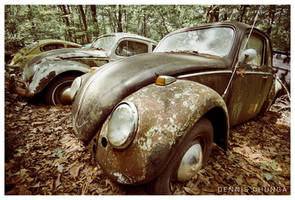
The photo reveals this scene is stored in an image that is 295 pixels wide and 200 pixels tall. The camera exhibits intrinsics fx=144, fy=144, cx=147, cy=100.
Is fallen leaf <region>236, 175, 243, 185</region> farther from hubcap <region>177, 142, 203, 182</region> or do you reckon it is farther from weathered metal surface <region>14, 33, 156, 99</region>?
weathered metal surface <region>14, 33, 156, 99</region>

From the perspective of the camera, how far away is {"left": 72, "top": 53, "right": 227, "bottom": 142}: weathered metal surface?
1265 millimetres

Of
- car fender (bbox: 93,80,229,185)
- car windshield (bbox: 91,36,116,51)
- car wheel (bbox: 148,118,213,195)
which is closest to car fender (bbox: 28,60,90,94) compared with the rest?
car windshield (bbox: 91,36,116,51)

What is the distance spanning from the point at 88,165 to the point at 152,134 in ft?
3.43

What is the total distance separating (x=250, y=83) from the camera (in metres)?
2.17

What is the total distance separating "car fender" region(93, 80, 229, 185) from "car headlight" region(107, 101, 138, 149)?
37 millimetres

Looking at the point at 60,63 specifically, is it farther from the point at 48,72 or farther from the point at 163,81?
the point at 163,81

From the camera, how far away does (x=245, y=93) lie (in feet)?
7.04

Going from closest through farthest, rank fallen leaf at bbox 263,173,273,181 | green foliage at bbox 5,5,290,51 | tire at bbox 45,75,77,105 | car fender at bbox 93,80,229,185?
car fender at bbox 93,80,229,185 → fallen leaf at bbox 263,173,273,181 → tire at bbox 45,75,77,105 → green foliage at bbox 5,5,290,51

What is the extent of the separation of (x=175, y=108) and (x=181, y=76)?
509mm

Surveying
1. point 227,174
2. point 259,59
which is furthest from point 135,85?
point 259,59

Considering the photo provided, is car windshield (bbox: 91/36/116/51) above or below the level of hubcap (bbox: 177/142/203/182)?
above

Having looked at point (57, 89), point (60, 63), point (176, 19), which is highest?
point (176, 19)

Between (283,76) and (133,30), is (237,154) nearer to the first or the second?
(283,76)

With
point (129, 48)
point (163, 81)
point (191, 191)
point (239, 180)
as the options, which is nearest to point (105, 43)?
point (129, 48)
